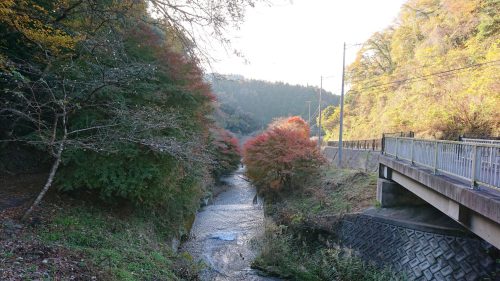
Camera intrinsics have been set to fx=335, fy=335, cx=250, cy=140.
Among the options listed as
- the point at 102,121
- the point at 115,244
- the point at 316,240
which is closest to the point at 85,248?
the point at 115,244

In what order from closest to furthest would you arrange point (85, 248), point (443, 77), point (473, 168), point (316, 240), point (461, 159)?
point (473, 168), point (461, 159), point (85, 248), point (316, 240), point (443, 77)

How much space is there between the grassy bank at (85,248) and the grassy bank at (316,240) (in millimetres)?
3114

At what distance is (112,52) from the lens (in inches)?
360

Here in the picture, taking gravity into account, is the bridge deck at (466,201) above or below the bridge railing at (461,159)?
below

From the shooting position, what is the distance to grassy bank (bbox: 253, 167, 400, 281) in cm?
1023

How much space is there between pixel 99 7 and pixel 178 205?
785cm

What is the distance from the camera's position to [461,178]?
22.1 feet

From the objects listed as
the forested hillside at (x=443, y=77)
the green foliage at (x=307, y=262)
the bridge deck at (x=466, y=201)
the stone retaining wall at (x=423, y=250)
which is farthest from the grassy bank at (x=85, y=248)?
the forested hillside at (x=443, y=77)

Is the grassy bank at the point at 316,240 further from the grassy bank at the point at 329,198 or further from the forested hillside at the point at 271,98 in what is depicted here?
the forested hillside at the point at 271,98

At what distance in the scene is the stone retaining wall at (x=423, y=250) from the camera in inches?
328

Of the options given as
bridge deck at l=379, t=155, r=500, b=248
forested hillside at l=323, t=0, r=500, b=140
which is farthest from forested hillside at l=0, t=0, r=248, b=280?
forested hillside at l=323, t=0, r=500, b=140

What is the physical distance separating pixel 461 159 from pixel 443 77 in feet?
57.0

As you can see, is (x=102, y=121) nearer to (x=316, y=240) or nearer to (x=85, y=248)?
(x=85, y=248)

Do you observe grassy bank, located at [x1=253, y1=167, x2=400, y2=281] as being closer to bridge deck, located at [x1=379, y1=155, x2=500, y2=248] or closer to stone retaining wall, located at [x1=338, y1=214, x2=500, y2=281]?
stone retaining wall, located at [x1=338, y1=214, x2=500, y2=281]
